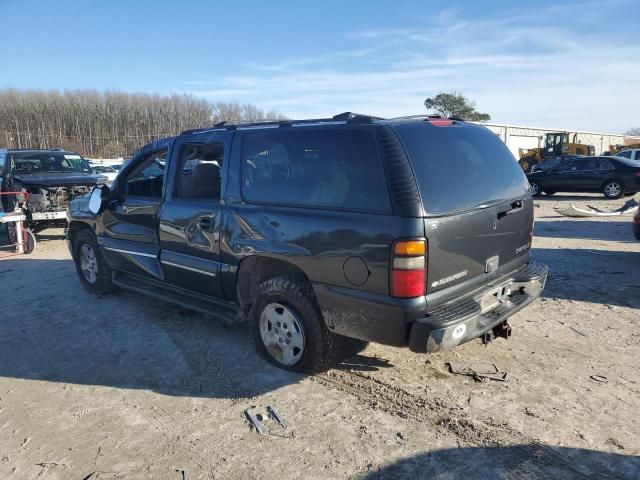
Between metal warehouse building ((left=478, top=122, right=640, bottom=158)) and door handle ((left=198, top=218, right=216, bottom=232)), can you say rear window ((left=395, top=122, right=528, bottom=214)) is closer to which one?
door handle ((left=198, top=218, right=216, bottom=232))

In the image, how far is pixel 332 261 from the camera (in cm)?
333

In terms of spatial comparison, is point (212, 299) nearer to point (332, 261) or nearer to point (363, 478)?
point (332, 261)

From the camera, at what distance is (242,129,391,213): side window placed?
126 inches

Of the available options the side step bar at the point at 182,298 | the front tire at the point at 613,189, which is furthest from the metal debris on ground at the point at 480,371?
the front tire at the point at 613,189

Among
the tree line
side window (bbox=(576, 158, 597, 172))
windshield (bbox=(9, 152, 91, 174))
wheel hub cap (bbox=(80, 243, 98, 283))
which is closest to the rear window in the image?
wheel hub cap (bbox=(80, 243, 98, 283))

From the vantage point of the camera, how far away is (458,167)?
3457 millimetres

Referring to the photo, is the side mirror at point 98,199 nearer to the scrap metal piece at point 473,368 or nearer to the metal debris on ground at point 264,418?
the metal debris on ground at point 264,418

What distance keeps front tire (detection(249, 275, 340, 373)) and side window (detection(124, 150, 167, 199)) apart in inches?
79.9

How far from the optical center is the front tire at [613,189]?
15984mm

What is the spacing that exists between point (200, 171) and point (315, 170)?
55.8 inches

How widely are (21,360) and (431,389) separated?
361 cm

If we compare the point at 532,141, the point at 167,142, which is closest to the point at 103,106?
the point at 532,141

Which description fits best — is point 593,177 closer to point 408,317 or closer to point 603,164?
point 603,164

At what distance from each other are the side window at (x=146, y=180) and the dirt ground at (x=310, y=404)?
1361 mm
